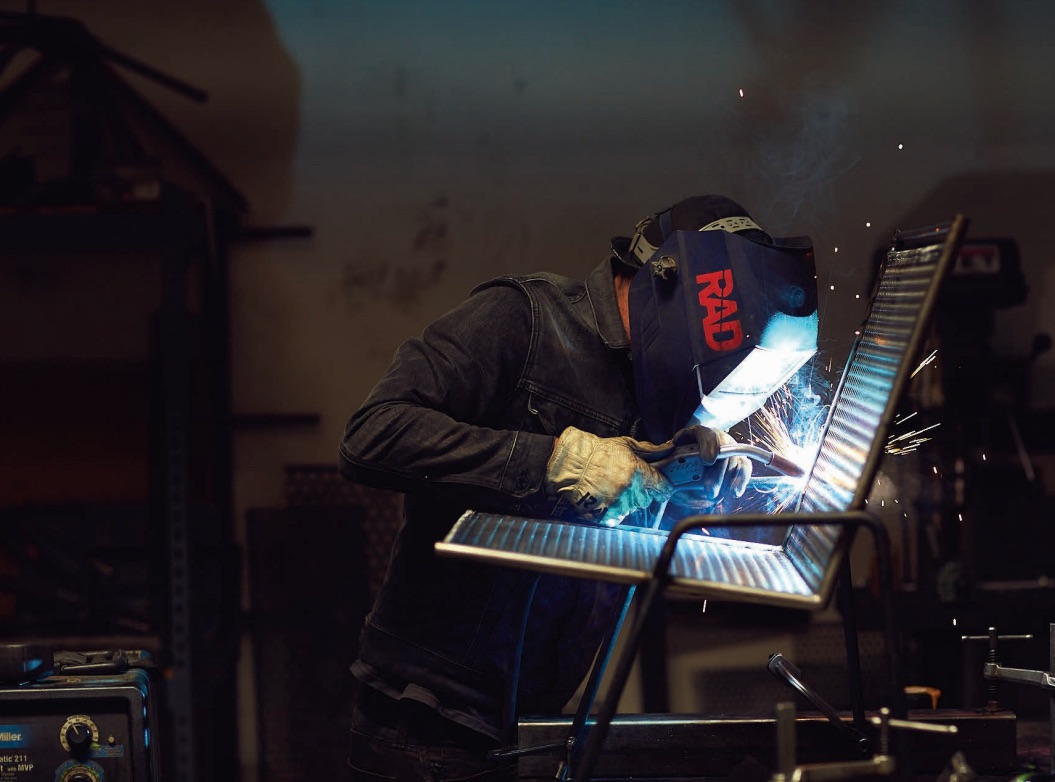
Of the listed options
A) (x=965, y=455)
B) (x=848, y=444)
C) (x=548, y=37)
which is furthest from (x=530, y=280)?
(x=548, y=37)

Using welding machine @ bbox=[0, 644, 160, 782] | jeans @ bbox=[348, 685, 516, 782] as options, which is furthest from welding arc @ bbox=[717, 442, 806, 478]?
welding machine @ bbox=[0, 644, 160, 782]

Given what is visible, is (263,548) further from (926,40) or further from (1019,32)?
(1019,32)

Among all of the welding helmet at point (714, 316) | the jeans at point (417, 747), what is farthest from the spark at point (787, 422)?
the jeans at point (417, 747)

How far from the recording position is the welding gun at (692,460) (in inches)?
57.4

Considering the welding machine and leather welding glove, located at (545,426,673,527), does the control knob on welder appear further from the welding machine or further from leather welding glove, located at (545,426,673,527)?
leather welding glove, located at (545,426,673,527)

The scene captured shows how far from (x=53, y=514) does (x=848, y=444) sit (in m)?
→ 3.08

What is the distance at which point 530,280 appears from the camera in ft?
5.84

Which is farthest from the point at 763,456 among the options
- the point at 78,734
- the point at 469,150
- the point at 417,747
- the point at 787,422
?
the point at 469,150

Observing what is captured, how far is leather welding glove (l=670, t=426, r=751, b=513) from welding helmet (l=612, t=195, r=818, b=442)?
112 mm

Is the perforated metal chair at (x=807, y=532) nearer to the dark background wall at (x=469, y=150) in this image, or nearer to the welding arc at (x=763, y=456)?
the welding arc at (x=763, y=456)

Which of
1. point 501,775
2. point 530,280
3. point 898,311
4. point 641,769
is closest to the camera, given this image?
point 898,311

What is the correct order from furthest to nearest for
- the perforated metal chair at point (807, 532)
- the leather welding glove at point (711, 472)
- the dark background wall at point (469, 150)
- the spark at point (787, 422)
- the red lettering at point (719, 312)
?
the dark background wall at point (469, 150) → the spark at point (787, 422) → the red lettering at point (719, 312) → the leather welding glove at point (711, 472) → the perforated metal chair at point (807, 532)

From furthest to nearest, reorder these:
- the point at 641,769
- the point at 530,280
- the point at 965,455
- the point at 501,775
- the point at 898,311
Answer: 1. the point at 965,455
2. the point at 530,280
3. the point at 501,775
4. the point at 641,769
5. the point at 898,311

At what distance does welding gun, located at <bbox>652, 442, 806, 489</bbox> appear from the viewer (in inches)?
57.4
